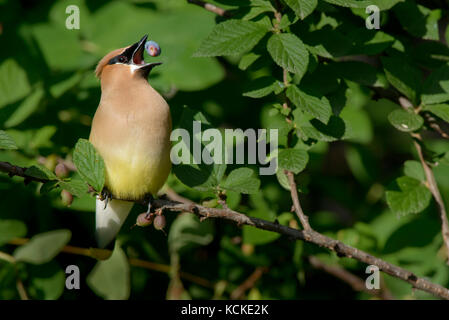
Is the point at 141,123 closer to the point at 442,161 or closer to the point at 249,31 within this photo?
the point at 249,31

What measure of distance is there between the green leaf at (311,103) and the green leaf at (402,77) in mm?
427

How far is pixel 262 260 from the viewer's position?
3375mm

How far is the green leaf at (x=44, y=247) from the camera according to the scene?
2967 millimetres

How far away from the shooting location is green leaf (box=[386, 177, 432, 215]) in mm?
2484

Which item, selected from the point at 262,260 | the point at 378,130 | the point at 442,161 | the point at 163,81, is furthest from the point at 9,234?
the point at 378,130

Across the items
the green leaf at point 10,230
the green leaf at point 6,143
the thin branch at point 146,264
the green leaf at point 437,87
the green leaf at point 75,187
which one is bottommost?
the thin branch at point 146,264

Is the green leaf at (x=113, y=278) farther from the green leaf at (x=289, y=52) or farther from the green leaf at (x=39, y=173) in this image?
the green leaf at (x=289, y=52)

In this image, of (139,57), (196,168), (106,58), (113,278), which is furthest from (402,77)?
(113,278)

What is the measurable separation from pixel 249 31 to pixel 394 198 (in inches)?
36.6

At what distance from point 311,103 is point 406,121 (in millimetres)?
431

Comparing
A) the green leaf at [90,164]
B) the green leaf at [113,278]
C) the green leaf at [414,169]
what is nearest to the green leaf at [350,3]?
the green leaf at [414,169]

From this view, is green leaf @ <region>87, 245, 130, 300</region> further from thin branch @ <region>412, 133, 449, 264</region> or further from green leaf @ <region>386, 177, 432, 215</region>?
thin branch @ <region>412, 133, 449, 264</region>

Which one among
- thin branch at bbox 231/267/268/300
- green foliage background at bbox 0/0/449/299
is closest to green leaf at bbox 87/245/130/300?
green foliage background at bbox 0/0/449/299

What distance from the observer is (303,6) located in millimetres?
2041
